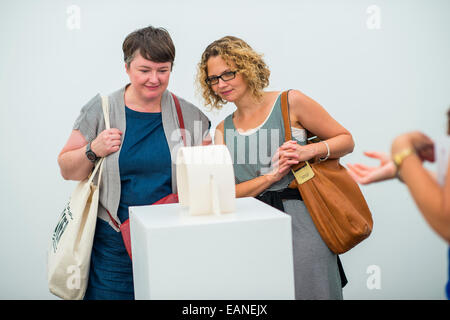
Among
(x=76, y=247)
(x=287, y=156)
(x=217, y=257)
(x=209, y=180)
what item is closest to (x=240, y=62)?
(x=287, y=156)

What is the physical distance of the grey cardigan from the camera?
2.36m

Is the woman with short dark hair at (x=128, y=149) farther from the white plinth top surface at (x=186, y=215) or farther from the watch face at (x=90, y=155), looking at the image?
the white plinth top surface at (x=186, y=215)

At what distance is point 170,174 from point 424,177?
1.26 meters

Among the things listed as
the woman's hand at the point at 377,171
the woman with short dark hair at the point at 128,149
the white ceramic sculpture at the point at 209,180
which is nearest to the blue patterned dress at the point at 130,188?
the woman with short dark hair at the point at 128,149

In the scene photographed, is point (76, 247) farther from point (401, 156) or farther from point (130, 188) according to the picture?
point (401, 156)

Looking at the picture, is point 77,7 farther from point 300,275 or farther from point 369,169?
point 369,169

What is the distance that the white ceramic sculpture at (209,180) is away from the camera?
1.88 metres

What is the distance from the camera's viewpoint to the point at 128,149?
2.37 metres

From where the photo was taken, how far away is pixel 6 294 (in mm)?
3887

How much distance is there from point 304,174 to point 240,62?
57cm

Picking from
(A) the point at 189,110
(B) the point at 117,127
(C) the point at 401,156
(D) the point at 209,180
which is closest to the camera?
(C) the point at 401,156

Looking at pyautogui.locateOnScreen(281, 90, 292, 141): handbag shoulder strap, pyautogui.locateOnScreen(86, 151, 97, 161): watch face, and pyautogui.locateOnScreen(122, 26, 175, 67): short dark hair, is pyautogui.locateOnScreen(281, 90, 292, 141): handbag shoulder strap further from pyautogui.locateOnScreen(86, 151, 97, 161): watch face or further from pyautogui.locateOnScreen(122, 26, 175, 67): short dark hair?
pyautogui.locateOnScreen(86, 151, 97, 161): watch face

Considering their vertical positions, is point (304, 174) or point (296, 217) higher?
point (304, 174)

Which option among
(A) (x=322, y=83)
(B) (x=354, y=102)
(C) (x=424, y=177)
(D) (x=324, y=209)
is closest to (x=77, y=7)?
(A) (x=322, y=83)
